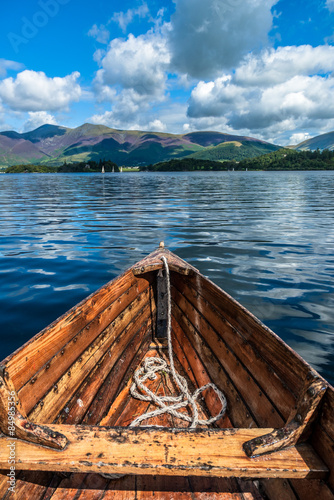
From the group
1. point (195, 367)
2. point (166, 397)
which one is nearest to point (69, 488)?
point (166, 397)

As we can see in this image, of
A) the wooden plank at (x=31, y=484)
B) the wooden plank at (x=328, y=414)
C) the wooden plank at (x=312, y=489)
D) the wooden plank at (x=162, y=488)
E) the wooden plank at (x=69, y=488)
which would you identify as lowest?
the wooden plank at (x=162, y=488)

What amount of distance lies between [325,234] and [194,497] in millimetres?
15585

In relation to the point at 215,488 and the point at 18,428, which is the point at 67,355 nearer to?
the point at 18,428

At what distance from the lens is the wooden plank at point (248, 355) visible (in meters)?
2.90

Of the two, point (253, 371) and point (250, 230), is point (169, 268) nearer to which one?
point (253, 371)

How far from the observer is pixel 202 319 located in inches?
201

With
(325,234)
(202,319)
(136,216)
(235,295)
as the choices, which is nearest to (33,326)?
(202,319)

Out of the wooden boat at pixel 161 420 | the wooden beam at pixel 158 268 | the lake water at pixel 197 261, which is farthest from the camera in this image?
the lake water at pixel 197 261

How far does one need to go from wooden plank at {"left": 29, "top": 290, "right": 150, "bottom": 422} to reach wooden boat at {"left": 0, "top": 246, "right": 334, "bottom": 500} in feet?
0.06

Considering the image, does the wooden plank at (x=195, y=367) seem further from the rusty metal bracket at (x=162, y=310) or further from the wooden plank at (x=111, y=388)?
the wooden plank at (x=111, y=388)

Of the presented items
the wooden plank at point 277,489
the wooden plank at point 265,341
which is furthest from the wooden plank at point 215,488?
the wooden plank at point 265,341

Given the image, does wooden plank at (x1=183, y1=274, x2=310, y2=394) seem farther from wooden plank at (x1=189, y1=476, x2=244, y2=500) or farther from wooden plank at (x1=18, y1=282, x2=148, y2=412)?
wooden plank at (x1=18, y1=282, x2=148, y2=412)

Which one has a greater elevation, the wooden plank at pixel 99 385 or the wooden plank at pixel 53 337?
the wooden plank at pixel 53 337

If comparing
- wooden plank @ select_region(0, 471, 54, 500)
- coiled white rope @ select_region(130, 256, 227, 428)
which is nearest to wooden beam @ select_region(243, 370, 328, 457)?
coiled white rope @ select_region(130, 256, 227, 428)
